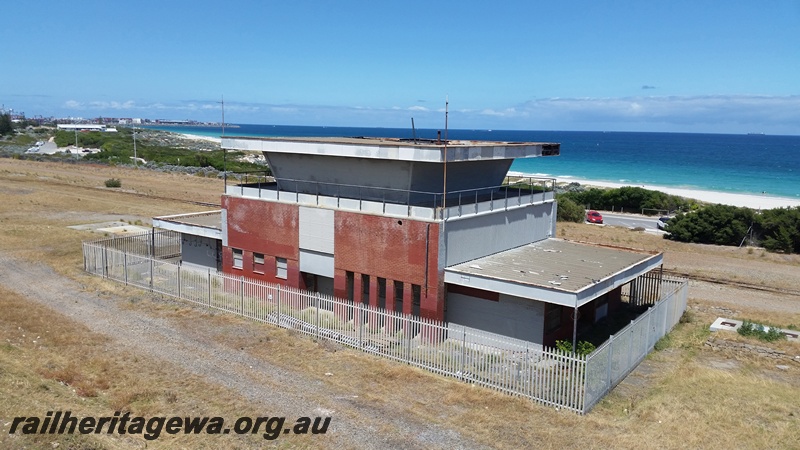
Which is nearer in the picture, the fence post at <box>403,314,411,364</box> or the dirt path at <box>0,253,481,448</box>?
the dirt path at <box>0,253,481,448</box>

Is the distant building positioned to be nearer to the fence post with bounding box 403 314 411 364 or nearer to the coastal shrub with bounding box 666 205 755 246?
the fence post with bounding box 403 314 411 364

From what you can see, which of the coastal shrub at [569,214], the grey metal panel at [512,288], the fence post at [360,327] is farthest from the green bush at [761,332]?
the coastal shrub at [569,214]

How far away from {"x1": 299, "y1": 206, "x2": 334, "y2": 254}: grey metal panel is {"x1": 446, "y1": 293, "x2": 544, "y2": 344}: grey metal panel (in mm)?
4765

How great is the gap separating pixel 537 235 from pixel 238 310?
38.5ft

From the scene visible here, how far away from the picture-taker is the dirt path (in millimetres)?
14070

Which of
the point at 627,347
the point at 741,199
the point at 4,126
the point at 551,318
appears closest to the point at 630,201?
the point at 741,199

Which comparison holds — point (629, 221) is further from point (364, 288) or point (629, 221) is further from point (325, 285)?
point (364, 288)

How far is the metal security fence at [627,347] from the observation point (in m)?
15.8

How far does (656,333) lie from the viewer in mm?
20766

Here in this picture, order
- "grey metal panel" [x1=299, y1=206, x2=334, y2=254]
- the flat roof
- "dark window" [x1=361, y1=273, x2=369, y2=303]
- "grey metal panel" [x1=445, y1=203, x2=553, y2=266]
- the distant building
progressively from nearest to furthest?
1. the distant building
2. the flat roof
3. "grey metal panel" [x1=445, y1=203, x2=553, y2=266]
4. "dark window" [x1=361, y1=273, x2=369, y2=303]
5. "grey metal panel" [x1=299, y1=206, x2=334, y2=254]

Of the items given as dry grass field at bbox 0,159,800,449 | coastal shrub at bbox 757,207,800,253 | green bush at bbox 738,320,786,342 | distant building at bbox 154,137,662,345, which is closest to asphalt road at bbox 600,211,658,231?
coastal shrub at bbox 757,207,800,253

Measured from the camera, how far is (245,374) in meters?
17.2

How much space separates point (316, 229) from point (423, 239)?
4.58m

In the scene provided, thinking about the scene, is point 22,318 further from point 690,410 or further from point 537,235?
point 690,410
